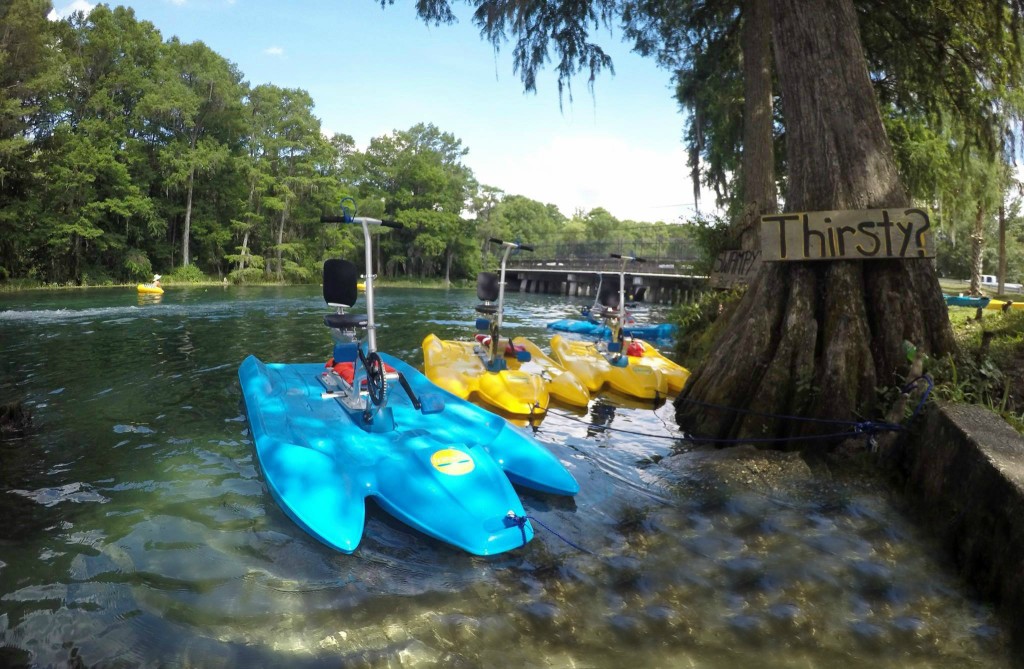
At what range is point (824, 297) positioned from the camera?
6.14 meters

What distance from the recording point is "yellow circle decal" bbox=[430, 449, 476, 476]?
4523mm

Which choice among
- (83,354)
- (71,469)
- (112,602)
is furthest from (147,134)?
(112,602)

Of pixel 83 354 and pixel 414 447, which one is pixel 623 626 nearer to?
pixel 414 447

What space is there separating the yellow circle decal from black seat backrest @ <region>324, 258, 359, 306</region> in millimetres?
2174

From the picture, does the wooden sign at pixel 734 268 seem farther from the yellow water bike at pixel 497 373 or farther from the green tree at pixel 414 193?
the green tree at pixel 414 193

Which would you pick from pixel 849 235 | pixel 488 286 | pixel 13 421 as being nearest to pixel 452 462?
pixel 849 235

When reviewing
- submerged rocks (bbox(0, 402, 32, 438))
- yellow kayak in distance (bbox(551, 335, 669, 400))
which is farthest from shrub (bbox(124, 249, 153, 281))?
yellow kayak in distance (bbox(551, 335, 669, 400))

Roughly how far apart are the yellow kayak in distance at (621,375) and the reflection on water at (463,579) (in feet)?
9.38

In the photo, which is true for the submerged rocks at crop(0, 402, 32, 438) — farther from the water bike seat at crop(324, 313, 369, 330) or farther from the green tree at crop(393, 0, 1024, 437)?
the green tree at crop(393, 0, 1024, 437)

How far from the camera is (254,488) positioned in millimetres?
5297

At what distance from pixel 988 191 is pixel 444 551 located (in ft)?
77.2

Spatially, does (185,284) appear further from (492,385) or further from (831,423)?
(831,423)

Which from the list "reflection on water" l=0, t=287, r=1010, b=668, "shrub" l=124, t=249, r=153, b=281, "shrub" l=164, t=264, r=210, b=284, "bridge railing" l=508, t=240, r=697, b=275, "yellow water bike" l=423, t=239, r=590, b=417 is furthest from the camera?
"shrub" l=164, t=264, r=210, b=284

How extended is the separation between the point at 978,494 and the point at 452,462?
3.47 metres
